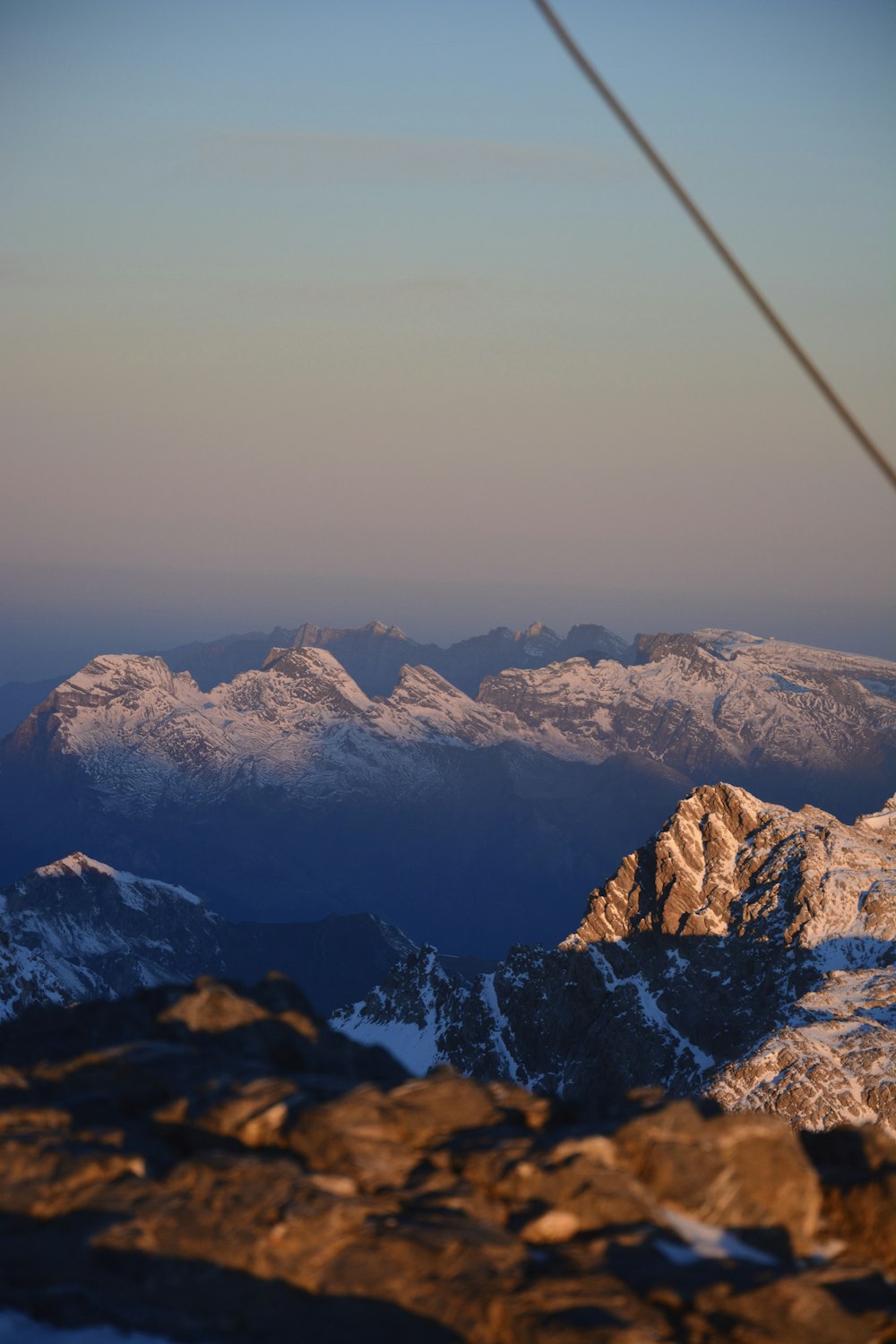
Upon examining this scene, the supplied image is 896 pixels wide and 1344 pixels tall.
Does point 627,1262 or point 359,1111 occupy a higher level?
point 359,1111

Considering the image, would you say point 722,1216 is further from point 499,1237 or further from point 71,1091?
point 71,1091

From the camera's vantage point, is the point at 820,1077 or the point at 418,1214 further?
the point at 820,1077

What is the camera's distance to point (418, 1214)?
31.9m

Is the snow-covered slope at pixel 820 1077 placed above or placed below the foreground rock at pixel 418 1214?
below

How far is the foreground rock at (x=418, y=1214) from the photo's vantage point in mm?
28891

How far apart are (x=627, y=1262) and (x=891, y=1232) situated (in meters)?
6.67

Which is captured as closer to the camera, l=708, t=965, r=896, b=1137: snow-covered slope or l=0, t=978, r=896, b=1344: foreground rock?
l=0, t=978, r=896, b=1344: foreground rock

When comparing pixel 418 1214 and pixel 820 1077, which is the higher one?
pixel 418 1214

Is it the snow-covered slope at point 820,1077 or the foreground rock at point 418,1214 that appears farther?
the snow-covered slope at point 820,1077

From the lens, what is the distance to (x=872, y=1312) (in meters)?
29.2

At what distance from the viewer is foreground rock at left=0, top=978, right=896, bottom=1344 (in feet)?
94.8

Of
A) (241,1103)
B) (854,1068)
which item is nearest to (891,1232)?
(241,1103)

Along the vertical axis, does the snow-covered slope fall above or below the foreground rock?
below

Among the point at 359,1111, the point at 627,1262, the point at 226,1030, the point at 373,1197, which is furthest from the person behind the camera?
the point at 226,1030
